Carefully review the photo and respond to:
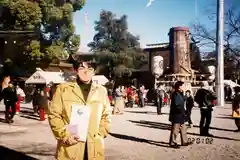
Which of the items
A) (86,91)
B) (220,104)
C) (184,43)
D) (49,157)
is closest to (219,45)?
(220,104)

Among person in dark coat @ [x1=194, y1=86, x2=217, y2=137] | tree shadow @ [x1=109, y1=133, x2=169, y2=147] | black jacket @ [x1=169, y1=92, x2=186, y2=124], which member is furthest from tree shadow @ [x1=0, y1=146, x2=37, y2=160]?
person in dark coat @ [x1=194, y1=86, x2=217, y2=137]

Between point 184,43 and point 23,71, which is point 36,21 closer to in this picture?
point 23,71

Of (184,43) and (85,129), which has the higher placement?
(184,43)

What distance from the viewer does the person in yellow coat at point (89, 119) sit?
3166mm

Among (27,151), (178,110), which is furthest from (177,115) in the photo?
(27,151)

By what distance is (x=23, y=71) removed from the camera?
3344 centimetres

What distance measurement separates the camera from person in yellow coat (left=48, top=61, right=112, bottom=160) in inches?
125

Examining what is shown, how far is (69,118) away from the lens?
323 centimetres

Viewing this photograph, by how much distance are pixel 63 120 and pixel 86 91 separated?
1.24ft

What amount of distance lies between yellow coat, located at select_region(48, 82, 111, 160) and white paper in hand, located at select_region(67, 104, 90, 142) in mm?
49

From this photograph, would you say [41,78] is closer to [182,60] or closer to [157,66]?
[157,66]

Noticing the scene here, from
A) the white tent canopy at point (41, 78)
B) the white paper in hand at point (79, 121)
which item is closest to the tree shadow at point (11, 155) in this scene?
the white paper in hand at point (79, 121)

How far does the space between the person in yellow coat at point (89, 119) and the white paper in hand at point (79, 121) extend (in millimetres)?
29

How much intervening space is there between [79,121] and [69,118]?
119mm
